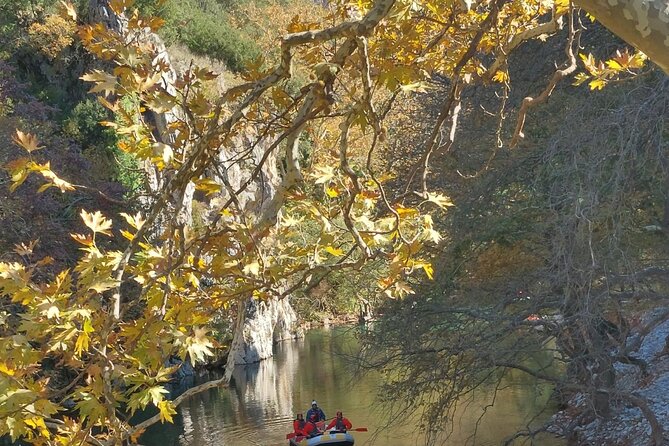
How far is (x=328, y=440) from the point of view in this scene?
13641mm

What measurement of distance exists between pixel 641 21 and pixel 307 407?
53.0 feet

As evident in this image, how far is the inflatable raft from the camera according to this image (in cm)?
1348

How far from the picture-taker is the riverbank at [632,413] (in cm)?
1035

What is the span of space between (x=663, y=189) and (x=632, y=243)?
0.86m

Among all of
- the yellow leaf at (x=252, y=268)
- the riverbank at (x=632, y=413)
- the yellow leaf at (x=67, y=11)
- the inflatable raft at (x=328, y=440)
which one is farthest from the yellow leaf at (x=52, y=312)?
the inflatable raft at (x=328, y=440)

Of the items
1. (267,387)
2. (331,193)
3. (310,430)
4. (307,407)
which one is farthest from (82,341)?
(267,387)

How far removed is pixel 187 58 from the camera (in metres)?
33.6

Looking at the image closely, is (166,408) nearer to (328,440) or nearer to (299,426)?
(328,440)

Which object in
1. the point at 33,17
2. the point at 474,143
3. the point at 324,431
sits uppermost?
the point at 33,17

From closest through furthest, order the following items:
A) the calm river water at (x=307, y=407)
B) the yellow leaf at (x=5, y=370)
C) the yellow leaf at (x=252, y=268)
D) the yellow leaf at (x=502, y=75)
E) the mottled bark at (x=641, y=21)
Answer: the mottled bark at (x=641, y=21) → the yellow leaf at (x=5, y=370) → the yellow leaf at (x=252, y=268) → the yellow leaf at (x=502, y=75) → the calm river water at (x=307, y=407)

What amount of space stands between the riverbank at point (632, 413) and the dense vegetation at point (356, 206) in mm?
386

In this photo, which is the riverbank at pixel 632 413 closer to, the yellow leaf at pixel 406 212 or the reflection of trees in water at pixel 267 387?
the reflection of trees in water at pixel 267 387

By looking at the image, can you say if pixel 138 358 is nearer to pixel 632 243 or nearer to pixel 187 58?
pixel 632 243

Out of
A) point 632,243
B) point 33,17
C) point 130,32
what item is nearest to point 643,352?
point 632,243
